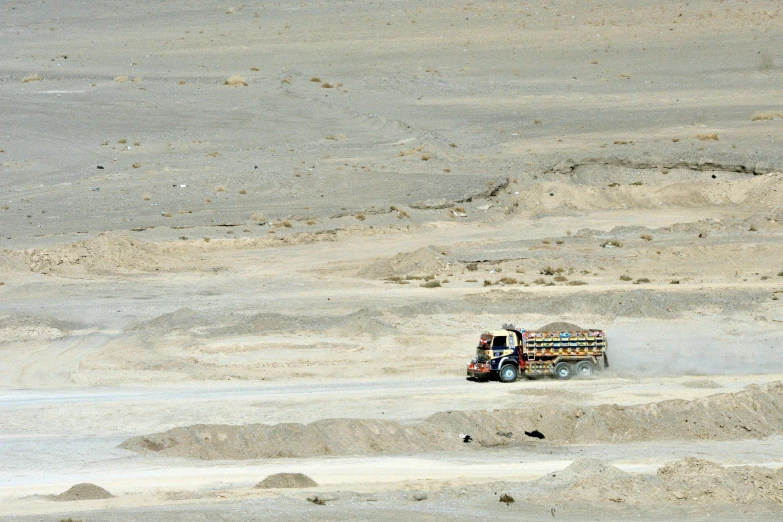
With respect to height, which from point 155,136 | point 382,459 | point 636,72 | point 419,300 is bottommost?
point 382,459

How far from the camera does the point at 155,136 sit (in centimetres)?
5694

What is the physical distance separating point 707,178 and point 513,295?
17399 mm

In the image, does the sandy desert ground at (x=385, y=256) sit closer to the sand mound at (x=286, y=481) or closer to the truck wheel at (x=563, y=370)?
the sand mound at (x=286, y=481)

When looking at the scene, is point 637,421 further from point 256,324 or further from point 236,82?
point 236,82

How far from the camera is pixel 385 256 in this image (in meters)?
39.8

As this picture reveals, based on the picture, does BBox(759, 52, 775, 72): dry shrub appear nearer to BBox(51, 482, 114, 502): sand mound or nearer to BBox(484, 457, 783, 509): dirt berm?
BBox(484, 457, 783, 509): dirt berm

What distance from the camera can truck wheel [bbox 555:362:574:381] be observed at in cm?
2666

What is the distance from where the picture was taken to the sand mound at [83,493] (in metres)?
17.9

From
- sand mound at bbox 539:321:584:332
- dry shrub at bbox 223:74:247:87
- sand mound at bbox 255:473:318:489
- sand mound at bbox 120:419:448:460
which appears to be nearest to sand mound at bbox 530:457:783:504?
sand mound at bbox 255:473:318:489

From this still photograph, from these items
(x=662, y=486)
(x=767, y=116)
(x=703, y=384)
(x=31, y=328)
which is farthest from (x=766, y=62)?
(x=662, y=486)

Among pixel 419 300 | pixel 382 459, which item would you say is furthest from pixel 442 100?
pixel 382 459

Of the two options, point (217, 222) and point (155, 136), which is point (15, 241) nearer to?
point (217, 222)

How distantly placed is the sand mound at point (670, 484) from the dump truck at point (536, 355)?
27.5 feet

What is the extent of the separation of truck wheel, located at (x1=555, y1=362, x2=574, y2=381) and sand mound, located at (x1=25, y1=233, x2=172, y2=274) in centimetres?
1679
